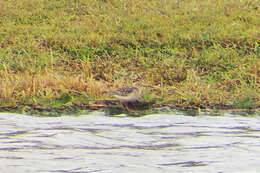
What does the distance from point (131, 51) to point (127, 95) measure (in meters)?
2.95

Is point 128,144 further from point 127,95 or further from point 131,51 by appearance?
point 131,51

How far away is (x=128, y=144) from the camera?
9.46 feet

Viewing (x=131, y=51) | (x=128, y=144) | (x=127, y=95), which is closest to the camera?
(x=128, y=144)

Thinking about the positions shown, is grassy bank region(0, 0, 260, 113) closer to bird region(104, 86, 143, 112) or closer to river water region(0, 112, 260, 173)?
bird region(104, 86, 143, 112)

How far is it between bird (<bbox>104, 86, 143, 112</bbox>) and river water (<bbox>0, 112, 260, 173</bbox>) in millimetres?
497

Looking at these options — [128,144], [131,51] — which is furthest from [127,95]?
[131,51]

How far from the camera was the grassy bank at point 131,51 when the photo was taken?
501 centimetres

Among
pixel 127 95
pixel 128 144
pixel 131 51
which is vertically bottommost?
pixel 128 144

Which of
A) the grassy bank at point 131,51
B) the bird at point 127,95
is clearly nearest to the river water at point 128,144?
the bird at point 127,95

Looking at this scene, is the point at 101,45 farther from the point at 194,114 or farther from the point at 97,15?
the point at 194,114

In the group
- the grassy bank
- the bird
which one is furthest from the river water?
the grassy bank

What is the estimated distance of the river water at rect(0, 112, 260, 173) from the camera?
7.49ft

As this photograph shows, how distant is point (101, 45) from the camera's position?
25.1ft

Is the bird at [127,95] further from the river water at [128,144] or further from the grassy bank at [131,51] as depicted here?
the river water at [128,144]
